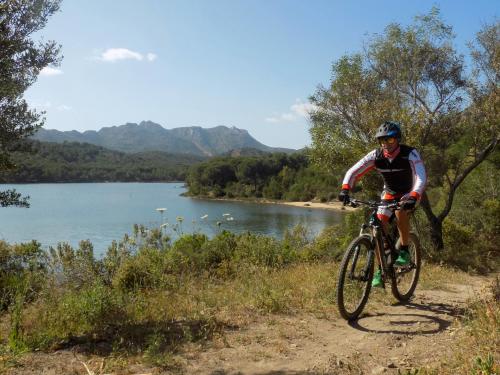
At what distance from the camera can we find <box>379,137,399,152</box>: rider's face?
5.69 meters

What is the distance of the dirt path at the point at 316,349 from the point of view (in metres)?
4.03

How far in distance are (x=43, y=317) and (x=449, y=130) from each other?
11.2m

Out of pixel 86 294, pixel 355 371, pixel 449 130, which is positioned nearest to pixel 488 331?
pixel 355 371

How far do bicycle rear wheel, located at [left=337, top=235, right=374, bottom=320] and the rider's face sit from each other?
1.22 meters

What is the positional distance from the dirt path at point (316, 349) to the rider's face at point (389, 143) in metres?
2.20

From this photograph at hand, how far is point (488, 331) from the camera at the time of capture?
13.8 feet

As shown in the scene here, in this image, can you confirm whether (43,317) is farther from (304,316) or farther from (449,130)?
(449,130)

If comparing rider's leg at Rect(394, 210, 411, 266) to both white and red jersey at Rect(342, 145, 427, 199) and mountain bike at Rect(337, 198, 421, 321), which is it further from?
white and red jersey at Rect(342, 145, 427, 199)

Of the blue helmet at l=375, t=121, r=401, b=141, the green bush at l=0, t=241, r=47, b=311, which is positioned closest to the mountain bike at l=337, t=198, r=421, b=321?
the blue helmet at l=375, t=121, r=401, b=141

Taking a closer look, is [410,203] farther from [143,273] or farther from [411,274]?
[143,273]

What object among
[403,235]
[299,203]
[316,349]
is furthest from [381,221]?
[299,203]

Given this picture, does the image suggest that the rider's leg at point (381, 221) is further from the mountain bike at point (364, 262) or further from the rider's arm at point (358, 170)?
the rider's arm at point (358, 170)

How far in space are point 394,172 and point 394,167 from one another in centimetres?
7

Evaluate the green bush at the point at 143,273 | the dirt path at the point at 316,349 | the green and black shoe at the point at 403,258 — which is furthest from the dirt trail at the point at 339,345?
the green bush at the point at 143,273
